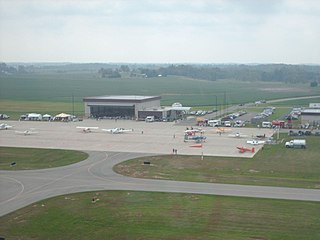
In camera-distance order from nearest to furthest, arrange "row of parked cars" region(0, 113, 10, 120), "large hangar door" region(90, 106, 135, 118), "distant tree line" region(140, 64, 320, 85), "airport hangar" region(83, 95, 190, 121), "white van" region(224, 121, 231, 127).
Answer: "white van" region(224, 121, 231, 127) < "airport hangar" region(83, 95, 190, 121) < "row of parked cars" region(0, 113, 10, 120) < "large hangar door" region(90, 106, 135, 118) < "distant tree line" region(140, 64, 320, 85)

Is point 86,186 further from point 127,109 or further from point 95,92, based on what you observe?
point 95,92

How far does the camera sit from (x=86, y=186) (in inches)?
926

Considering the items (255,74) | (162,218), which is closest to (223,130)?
(162,218)

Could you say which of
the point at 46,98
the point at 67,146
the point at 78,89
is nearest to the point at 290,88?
the point at 78,89

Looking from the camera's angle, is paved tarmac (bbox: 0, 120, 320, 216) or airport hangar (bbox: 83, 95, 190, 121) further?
airport hangar (bbox: 83, 95, 190, 121)

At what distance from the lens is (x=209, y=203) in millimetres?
20312

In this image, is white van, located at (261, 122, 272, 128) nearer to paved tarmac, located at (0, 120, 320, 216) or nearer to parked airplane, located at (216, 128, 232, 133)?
paved tarmac, located at (0, 120, 320, 216)

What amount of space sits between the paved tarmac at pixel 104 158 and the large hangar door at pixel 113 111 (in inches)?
147

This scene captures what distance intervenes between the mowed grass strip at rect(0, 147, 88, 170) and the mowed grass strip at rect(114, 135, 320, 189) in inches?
156

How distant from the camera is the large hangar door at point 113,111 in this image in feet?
184

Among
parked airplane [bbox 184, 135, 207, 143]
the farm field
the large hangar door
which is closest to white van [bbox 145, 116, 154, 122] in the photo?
the large hangar door

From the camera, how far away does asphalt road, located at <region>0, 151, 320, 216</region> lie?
70.3 ft

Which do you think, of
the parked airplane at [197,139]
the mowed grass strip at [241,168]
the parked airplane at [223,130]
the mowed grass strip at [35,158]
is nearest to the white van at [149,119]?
the parked airplane at [223,130]

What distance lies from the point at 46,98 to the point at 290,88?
172 ft
